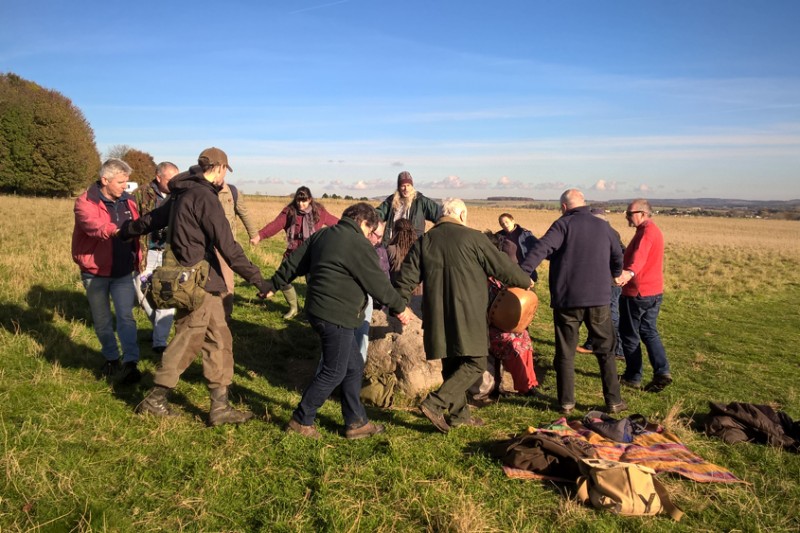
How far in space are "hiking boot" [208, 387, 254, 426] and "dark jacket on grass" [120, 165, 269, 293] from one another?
38.1 inches

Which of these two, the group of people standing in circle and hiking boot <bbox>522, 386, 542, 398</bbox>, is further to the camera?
hiking boot <bbox>522, 386, 542, 398</bbox>

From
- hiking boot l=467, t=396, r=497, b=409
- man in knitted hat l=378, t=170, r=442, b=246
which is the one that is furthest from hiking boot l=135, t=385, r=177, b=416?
man in knitted hat l=378, t=170, r=442, b=246

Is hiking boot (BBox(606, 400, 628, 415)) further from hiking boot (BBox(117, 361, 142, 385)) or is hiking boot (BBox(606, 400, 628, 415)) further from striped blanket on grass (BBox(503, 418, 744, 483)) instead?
hiking boot (BBox(117, 361, 142, 385))

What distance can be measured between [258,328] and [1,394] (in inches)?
154

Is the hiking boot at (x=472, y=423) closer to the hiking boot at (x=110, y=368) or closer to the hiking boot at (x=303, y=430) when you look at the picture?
the hiking boot at (x=303, y=430)

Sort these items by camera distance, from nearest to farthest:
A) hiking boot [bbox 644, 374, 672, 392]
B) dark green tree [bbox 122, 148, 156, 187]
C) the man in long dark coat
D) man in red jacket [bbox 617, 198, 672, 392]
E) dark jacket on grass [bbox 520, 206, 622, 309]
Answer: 1. the man in long dark coat
2. dark jacket on grass [bbox 520, 206, 622, 309]
3. hiking boot [bbox 644, 374, 672, 392]
4. man in red jacket [bbox 617, 198, 672, 392]
5. dark green tree [bbox 122, 148, 156, 187]

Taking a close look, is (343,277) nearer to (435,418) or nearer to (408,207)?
(435,418)

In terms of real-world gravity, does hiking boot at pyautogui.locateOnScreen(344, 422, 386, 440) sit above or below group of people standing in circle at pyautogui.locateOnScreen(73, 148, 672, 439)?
below

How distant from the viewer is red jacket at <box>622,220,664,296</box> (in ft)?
23.2

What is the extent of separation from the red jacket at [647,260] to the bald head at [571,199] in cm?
151

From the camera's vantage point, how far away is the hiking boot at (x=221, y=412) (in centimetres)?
490

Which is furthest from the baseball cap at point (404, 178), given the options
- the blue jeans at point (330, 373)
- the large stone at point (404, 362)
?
the blue jeans at point (330, 373)

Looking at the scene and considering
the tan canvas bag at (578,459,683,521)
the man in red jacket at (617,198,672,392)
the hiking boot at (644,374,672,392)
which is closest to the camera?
the tan canvas bag at (578,459,683,521)

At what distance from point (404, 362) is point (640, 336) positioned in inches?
133
